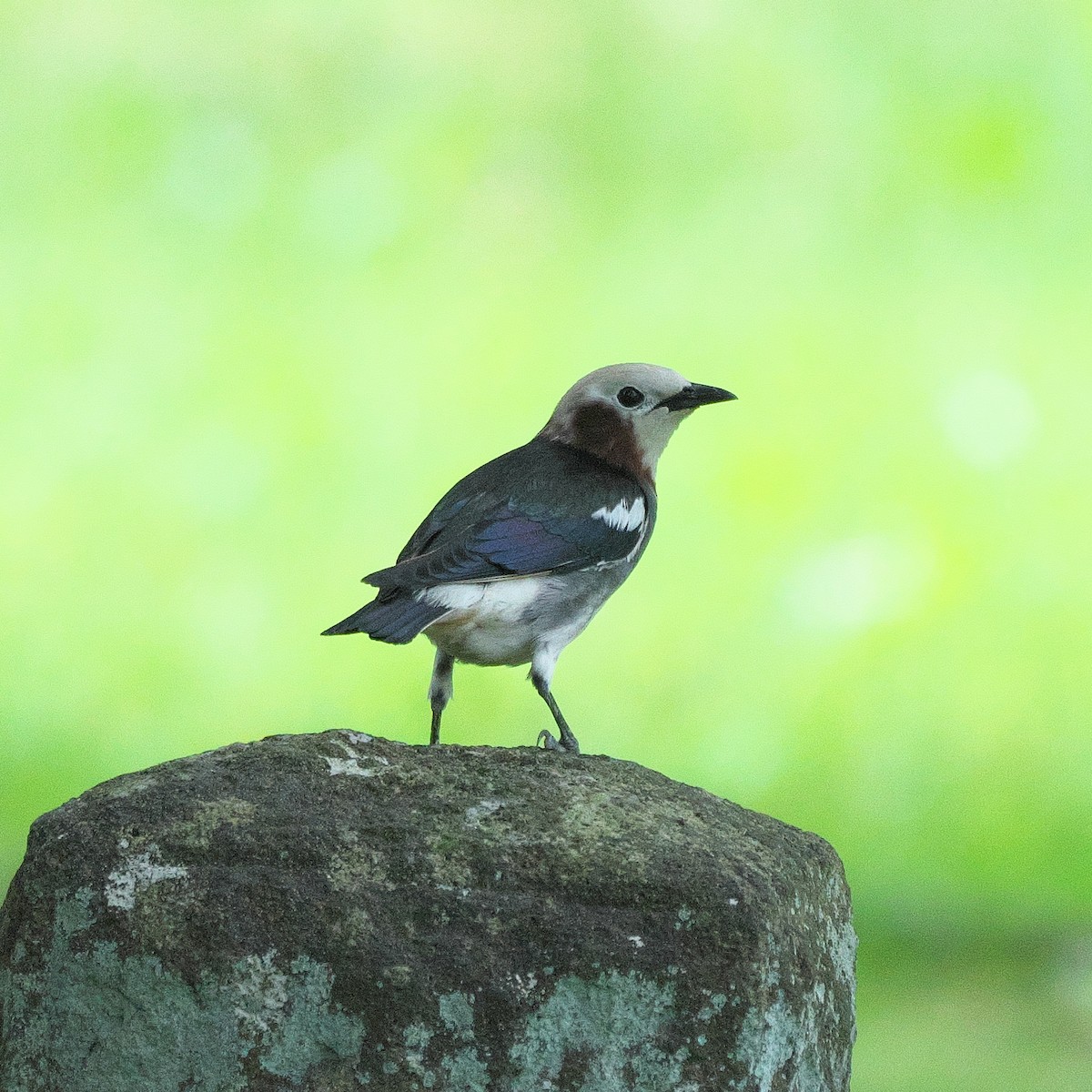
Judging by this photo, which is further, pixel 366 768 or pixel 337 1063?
pixel 366 768

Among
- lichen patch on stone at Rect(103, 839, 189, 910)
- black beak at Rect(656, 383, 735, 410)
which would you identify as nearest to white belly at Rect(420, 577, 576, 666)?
black beak at Rect(656, 383, 735, 410)

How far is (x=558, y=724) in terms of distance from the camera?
464 centimetres

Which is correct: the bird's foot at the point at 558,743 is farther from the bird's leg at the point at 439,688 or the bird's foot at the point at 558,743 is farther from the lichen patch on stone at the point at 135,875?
the lichen patch on stone at the point at 135,875

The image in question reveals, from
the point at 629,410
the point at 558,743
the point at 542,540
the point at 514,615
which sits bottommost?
the point at 558,743

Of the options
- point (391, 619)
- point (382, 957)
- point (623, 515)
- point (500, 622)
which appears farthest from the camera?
point (623, 515)

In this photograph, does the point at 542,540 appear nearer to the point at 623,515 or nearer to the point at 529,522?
the point at 529,522

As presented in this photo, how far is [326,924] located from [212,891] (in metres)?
0.28

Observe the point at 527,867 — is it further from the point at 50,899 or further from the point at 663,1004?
the point at 50,899

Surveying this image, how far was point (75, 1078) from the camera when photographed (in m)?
3.54

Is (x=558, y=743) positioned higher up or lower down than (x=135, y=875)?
higher up

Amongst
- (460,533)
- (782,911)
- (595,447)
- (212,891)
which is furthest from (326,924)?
(595,447)

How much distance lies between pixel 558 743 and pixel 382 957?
4.09 ft

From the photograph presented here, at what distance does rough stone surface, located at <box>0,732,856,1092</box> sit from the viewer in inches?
137

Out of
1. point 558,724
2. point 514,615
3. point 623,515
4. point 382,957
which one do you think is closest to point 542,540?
point 514,615
